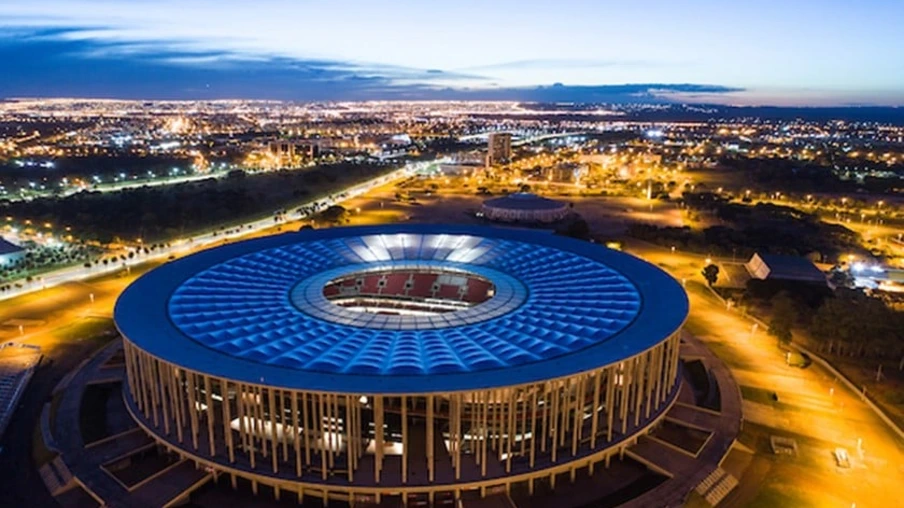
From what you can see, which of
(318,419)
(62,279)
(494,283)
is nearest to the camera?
(318,419)

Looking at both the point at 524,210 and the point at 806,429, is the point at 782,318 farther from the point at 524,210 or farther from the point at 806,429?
the point at 524,210

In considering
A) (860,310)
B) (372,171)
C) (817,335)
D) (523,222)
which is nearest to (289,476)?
(817,335)

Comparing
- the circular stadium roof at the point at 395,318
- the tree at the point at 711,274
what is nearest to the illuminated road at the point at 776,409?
the tree at the point at 711,274

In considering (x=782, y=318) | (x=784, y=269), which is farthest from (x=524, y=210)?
(x=782, y=318)

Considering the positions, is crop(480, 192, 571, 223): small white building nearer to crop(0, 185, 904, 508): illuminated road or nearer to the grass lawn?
crop(0, 185, 904, 508): illuminated road

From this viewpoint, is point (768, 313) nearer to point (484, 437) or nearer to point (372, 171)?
point (484, 437)

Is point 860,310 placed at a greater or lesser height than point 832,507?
greater

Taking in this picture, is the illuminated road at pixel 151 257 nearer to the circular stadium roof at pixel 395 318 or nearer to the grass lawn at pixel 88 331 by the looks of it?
the grass lawn at pixel 88 331
